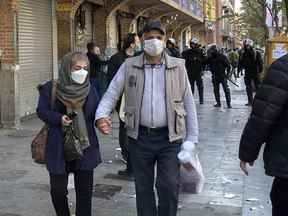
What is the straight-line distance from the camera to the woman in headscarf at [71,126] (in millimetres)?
4688

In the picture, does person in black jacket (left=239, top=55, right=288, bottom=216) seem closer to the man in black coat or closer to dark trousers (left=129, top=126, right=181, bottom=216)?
dark trousers (left=129, top=126, right=181, bottom=216)

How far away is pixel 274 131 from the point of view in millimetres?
3436

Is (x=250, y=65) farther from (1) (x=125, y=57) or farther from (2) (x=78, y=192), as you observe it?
(2) (x=78, y=192)

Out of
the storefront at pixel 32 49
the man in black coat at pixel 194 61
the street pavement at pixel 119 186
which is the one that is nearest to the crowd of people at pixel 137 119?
the street pavement at pixel 119 186

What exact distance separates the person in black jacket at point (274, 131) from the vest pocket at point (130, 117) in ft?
3.97

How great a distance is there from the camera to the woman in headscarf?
15.4 feet

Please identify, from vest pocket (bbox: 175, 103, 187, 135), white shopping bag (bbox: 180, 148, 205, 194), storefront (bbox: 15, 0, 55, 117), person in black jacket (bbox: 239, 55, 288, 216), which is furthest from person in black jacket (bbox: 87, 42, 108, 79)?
person in black jacket (bbox: 239, 55, 288, 216)

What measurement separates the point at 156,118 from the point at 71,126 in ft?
2.27

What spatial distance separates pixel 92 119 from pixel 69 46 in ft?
33.1

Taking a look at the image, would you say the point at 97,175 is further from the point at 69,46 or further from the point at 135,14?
the point at 135,14

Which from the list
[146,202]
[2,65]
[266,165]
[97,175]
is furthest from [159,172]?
[2,65]

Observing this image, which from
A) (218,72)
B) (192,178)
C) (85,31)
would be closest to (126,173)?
(192,178)

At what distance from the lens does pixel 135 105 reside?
4.54 m

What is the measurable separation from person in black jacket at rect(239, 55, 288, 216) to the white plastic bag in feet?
3.23
